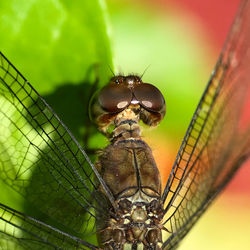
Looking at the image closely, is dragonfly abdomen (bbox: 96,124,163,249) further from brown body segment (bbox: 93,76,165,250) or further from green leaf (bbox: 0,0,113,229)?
green leaf (bbox: 0,0,113,229)

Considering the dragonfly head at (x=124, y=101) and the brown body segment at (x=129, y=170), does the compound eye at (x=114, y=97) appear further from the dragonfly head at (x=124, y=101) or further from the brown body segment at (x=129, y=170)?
the brown body segment at (x=129, y=170)

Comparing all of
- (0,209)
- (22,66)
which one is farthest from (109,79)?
(0,209)

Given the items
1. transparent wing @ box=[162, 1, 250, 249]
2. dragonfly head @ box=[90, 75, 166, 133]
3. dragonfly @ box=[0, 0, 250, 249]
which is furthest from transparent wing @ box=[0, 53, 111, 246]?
transparent wing @ box=[162, 1, 250, 249]

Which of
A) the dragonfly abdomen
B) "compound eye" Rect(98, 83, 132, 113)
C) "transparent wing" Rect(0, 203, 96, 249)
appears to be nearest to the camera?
"transparent wing" Rect(0, 203, 96, 249)

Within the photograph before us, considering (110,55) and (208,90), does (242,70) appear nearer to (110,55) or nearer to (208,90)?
(208,90)

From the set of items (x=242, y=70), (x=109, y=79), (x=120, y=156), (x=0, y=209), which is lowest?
(x=0, y=209)

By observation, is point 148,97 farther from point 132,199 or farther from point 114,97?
point 132,199

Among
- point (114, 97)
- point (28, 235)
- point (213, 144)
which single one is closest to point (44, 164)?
point (28, 235)
